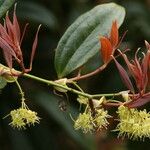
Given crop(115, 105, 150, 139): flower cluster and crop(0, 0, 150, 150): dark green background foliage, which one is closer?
crop(115, 105, 150, 139): flower cluster

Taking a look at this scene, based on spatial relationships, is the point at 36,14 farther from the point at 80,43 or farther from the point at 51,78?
the point at 80,43

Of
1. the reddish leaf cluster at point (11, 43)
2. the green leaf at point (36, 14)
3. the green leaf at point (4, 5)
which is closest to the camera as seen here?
the reddish leaf cluster at point (11, 43)

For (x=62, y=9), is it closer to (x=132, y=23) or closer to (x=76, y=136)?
(x=132, y=23)

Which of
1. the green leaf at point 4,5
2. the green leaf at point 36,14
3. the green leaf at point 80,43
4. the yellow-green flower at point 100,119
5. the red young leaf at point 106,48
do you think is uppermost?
the green leaf at point 36,14

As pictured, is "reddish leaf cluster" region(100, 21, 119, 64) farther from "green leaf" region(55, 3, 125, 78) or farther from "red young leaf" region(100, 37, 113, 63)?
"green leaf" region(55, 3, 125, 78)

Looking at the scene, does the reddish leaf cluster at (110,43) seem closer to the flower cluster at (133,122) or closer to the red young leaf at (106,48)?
the red young leaf at (106,48)

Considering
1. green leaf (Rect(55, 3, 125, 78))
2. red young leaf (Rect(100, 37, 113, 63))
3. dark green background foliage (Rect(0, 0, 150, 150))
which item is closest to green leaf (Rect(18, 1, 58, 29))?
dark green background foliage (Rect(0, 0, 150, 150))

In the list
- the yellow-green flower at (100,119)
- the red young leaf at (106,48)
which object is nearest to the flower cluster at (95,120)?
the yellow-green flower at (100,119)

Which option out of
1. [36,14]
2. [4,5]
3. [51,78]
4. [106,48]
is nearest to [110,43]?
[106,48]
